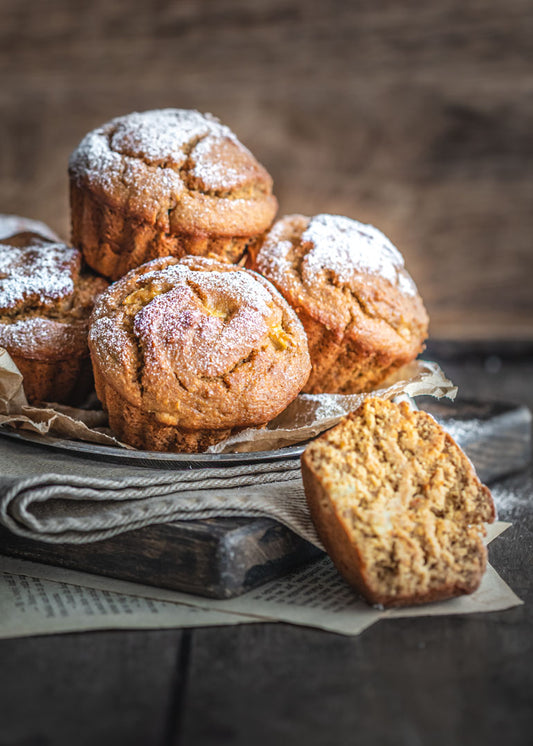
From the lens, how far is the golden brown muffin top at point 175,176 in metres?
1.81

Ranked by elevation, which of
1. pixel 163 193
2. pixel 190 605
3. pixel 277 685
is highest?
pixel 163 193

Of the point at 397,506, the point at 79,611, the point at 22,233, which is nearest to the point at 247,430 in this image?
the point at 397,506

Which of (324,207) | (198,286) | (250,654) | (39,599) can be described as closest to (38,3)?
(324,207)

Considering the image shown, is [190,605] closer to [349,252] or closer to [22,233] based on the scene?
[349,252]

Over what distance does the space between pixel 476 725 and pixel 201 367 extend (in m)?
0.82

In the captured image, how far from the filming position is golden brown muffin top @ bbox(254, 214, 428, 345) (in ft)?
5.93

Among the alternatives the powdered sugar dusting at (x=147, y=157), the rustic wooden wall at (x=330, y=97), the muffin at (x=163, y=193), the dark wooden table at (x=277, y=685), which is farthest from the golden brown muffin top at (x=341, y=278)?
the rustic wooden wall at (x=330, y=97)

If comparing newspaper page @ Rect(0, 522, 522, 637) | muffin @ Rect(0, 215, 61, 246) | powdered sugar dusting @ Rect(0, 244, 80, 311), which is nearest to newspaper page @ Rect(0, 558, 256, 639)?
newspaper page @ Rect(0, 522, 522, 637)

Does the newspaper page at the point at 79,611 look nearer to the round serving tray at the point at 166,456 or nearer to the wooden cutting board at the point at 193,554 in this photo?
the wooden cutting board at the point at 193,554

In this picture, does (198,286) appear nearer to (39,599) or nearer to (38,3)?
(39,599)

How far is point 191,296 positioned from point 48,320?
0.41 m

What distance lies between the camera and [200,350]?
1.55 metres

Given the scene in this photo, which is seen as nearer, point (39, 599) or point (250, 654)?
point (250, 654)

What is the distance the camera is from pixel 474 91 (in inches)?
166
